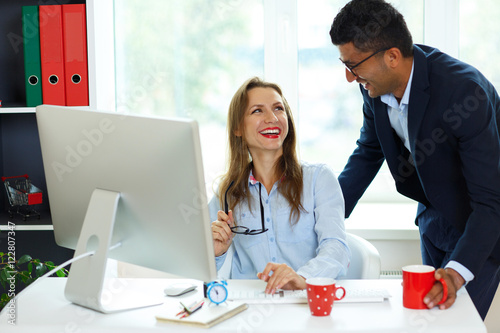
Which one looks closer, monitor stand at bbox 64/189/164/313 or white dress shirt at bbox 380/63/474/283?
monitor stand at bbox 64/189/164/313

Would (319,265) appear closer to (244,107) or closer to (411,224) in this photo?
(244,107)

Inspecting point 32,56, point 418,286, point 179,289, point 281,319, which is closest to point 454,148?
point 418,286

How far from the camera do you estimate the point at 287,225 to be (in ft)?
6.22

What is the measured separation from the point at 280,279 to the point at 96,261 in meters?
0.47

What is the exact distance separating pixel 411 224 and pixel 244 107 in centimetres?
102

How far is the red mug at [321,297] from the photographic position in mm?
1304

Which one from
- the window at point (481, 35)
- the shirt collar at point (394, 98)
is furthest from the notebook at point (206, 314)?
the window at point (481, 35)

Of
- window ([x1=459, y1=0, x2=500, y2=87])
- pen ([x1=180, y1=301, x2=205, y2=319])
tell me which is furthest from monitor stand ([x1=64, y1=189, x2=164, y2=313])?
window ([x1=459, y1=0, x2=500, y2=87])

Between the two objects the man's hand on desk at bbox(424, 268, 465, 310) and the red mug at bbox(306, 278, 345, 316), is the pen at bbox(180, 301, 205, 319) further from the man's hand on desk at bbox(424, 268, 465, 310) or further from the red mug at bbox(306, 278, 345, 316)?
the man's hand on desk at bbox(424, 268, 465, 310)

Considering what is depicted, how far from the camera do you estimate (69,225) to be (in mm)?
1516

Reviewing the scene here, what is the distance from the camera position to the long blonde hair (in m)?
1.90

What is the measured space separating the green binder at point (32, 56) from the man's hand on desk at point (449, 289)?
182cm

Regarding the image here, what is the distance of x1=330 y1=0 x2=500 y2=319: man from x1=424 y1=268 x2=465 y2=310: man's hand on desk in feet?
0.14

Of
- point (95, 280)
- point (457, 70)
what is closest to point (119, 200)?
point (95, 280)
